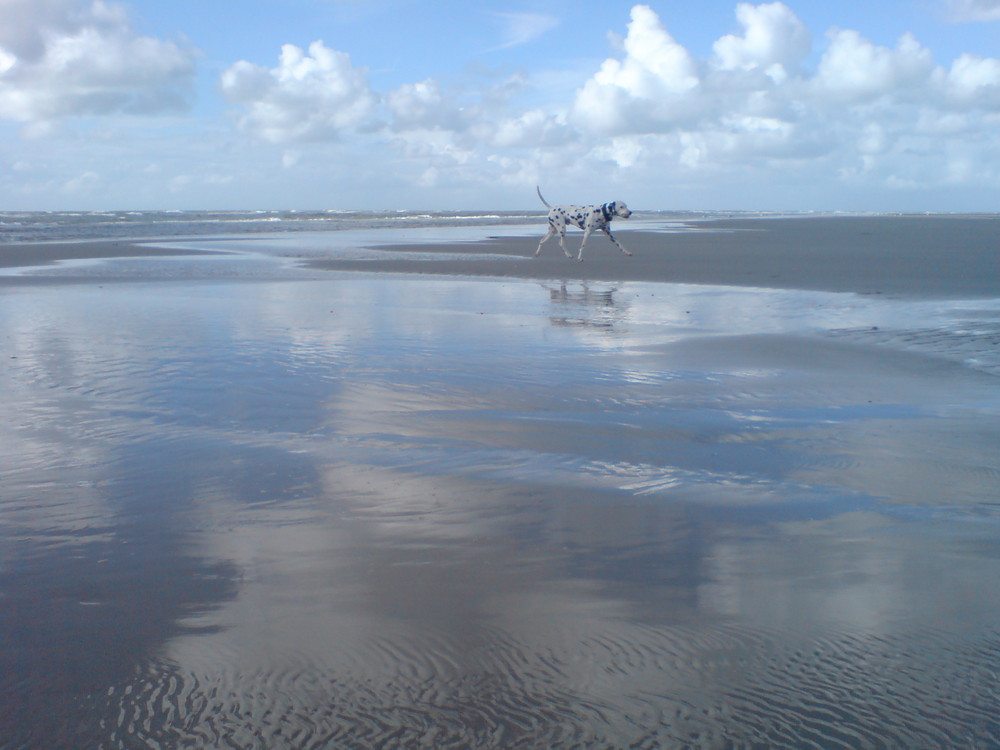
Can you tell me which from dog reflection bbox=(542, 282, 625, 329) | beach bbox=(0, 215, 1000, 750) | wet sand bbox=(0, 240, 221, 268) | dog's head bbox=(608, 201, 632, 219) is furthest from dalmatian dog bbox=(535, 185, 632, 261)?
beach bbox=(0, 215, 1000, 750)

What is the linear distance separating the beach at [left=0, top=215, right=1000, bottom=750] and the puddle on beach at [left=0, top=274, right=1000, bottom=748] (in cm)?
2

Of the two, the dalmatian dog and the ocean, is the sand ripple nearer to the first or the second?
the dalmatian dog

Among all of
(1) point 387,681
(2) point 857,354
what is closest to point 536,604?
(1) point 387,681

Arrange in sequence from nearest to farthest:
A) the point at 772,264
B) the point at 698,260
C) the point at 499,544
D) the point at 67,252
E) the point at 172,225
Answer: the point at 499,544, the point at 772,264, the point at 698,260, the point at 67,252, the point at 172,225

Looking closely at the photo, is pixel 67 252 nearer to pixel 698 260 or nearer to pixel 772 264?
pixel 698 260

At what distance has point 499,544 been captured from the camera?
11.8ft

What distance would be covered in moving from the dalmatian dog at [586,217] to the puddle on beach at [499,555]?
585 inches

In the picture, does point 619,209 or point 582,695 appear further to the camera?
point 619,209

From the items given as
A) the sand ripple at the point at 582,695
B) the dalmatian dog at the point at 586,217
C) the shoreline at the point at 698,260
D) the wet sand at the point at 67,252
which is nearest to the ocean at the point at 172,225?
the wet sand at the point at 67,252

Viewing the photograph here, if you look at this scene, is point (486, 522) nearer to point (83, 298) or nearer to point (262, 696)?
point (262, 696)

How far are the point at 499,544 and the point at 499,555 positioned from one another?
0.11 meters

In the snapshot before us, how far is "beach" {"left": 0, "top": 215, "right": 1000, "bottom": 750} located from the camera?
2.45m

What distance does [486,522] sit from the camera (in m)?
3.85

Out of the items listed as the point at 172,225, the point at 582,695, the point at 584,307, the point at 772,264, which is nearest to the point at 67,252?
the point at 584,307
